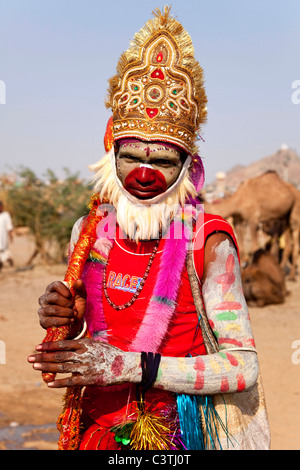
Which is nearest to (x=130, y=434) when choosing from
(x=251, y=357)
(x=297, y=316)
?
(x=251, y=357)

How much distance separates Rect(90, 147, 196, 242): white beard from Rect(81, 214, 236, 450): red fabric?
0.10 metres

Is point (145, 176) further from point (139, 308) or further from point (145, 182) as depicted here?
point (139, 308)

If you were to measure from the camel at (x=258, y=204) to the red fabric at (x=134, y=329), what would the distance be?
12.4 meters

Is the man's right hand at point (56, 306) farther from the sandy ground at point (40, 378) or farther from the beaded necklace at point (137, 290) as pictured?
the sandy ground at point (40, 378)

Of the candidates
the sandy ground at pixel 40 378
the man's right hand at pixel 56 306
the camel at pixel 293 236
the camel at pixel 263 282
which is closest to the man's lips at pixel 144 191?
the man's right hand at pixel 56 306

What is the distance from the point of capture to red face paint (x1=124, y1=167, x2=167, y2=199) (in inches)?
89.2

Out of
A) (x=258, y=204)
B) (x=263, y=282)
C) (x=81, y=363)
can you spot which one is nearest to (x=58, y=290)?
(x=81, y=363)

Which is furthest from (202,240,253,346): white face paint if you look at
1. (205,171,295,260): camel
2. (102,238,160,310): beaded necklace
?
(205,171,295,260): camel

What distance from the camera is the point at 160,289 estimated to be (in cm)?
226

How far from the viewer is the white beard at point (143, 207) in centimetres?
231

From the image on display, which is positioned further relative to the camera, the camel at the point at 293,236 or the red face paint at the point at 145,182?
the camel at the point at 293,236

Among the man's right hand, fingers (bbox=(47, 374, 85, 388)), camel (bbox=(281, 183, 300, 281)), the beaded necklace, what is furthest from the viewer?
camel (bbox=(281, 183, 300, 281))

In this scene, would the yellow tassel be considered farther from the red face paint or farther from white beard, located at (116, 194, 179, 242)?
the red face paint
